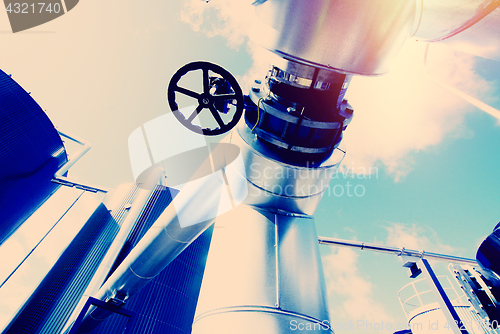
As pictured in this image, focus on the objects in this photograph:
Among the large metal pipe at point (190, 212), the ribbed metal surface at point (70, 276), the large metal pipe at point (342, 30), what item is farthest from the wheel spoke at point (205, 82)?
the ribbed metal surface at point (70, 276)

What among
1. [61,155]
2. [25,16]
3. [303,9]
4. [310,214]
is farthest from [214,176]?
[61,155]

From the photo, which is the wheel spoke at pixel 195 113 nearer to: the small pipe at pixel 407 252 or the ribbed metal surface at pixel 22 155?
the small pipe at pixel 407 252

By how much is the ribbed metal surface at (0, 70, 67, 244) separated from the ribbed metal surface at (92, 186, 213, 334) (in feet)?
16.2

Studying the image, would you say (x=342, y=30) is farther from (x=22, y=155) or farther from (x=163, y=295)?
(x=22, y=155)

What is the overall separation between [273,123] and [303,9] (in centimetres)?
90

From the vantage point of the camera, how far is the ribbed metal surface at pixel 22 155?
9438 millimetres

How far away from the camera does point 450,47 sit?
1666 millimetres

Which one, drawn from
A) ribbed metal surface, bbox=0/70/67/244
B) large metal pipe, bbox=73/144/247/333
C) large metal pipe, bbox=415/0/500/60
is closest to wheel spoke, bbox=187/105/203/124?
large metal pipe, bbox=73/144/247/333

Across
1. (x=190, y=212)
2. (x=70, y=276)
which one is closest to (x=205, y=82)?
(x=190, y=212)

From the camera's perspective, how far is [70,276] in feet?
31.7

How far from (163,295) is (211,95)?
10927 millimetres

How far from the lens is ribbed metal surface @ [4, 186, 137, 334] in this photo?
27.6 ft

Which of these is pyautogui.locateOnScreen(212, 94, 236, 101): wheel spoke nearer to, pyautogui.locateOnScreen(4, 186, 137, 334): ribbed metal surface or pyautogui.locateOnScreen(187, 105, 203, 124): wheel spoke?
pyautogui.locateOnScreen(187, 105, 203, 124): wheel spoke

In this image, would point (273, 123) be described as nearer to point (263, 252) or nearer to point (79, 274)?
point (263, 252)
